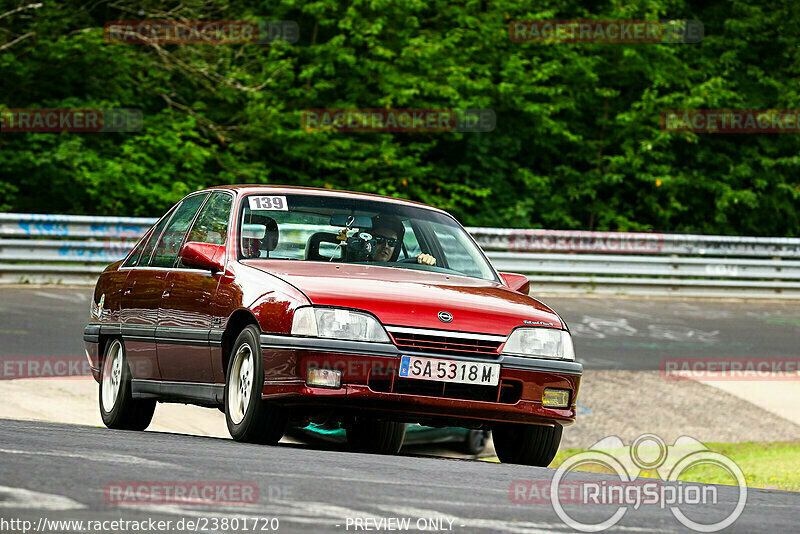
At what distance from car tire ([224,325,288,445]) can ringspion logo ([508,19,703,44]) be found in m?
20.6

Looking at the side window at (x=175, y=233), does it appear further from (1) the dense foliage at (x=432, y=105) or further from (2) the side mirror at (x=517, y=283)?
(1) the dense foliage at (x=432, y=105)

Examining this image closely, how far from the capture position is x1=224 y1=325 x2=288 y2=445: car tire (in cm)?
675

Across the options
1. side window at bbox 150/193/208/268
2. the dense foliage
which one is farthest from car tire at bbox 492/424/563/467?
the dense foliage

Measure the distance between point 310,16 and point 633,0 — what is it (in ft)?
23.0

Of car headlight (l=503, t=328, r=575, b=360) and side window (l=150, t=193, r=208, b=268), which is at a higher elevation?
side window (l=150, t=193, r=208, b=268)

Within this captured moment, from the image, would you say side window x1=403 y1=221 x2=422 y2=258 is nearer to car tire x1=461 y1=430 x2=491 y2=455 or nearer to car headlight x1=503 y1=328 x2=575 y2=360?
car headlight x1=503 y1=328 x2=575 y2=360

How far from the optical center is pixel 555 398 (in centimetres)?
705

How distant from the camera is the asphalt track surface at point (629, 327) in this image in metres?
14.6

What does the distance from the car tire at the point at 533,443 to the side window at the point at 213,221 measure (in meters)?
2.01

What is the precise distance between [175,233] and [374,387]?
2.50 metres

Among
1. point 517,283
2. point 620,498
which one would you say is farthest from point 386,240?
point 620,498

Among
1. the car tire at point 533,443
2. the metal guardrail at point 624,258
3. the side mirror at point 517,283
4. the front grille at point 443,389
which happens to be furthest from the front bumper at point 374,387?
the metal guardrail at point 624,258

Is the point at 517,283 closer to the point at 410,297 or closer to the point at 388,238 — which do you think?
the point at 388,238

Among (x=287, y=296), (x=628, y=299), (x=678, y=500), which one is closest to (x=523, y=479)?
(x=678, y=500)
